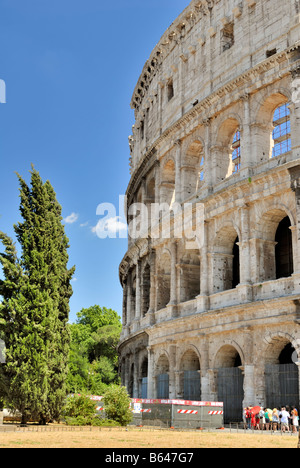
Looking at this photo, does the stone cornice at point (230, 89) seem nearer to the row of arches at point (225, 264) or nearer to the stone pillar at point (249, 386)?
the row of arches at point (225, 264)

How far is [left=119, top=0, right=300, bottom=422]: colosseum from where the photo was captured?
816 inches

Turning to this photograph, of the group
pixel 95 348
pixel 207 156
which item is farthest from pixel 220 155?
pixel 95 348

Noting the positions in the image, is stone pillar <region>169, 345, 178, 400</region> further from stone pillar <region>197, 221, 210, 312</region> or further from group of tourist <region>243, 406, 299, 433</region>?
group of tourist <region>243, 406, 299, 433</region>

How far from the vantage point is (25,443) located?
1269 cm

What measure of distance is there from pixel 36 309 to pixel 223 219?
8.35 metres

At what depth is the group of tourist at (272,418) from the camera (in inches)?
726

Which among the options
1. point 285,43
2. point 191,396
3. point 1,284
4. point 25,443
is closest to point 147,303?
point 191,396

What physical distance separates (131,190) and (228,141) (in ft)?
38.4

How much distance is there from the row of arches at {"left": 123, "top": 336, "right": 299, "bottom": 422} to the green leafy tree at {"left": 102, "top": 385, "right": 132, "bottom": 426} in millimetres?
3856

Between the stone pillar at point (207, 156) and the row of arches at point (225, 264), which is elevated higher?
the stone pillar at point (207, 156)

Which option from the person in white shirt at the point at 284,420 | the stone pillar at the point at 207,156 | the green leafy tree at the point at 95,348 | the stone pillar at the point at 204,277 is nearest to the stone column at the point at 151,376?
the stone pillar at the point at 204,277

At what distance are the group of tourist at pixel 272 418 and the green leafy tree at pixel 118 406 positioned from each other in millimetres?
3820

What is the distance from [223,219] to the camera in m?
23.7
